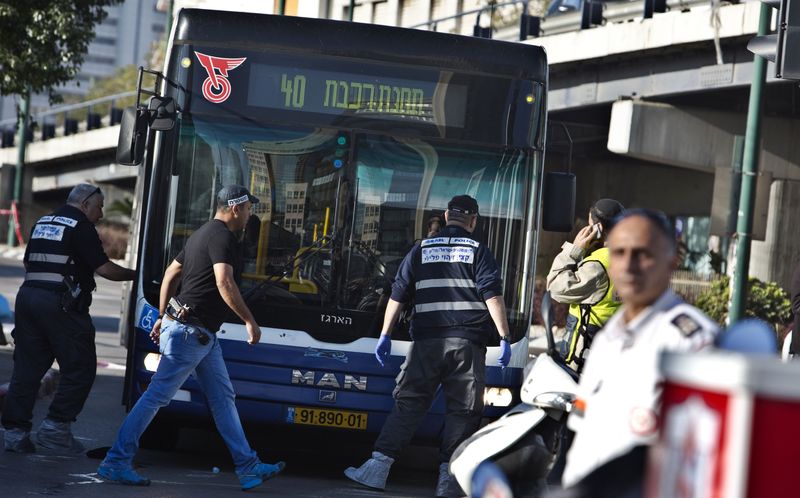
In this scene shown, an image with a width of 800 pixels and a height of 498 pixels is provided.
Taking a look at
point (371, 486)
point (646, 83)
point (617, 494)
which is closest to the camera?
point (617, 494)

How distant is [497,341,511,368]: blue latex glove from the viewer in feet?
28.7

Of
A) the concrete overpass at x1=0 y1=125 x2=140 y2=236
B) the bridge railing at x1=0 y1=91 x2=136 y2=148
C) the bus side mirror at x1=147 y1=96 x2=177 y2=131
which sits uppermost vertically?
the bridge railing at x1=0 y1=91 x2=136 y2=148

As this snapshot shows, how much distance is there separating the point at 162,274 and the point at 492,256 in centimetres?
201

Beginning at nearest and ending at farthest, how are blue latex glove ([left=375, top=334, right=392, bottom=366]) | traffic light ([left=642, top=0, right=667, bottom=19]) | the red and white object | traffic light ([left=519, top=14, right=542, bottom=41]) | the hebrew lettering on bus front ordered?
the red and white object < blue latex glove ([left=375, top=334, right=392, bottom=366]) < the hebrew lettering on bus front < traffic light ([left=642, top=0, right=667, bottom=19]) < traffic light ([left=519, top=14, right=542, bottom=41])

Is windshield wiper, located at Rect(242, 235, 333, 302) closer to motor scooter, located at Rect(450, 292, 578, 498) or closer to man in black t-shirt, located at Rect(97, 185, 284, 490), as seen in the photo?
man in black t-shirt, located at Rect(97, 185, 284, 490)

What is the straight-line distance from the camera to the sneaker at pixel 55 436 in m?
9.08

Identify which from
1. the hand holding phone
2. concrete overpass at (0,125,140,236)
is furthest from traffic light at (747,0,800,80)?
concrete overpass at (0,125,140,236)

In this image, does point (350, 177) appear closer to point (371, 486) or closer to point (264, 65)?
point (264, 65)

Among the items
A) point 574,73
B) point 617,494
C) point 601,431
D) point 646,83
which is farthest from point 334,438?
point 574,73

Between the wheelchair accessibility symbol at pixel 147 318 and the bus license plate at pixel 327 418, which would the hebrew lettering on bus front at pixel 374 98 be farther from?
the bus license plate at pixel 327 418

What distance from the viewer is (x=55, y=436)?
29.8 ft

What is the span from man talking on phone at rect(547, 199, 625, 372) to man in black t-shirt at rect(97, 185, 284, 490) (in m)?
1.74

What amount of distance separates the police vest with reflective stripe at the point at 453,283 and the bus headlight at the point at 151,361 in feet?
5.51

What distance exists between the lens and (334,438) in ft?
29.8
